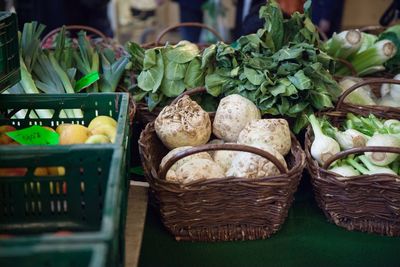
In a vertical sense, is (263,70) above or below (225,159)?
above

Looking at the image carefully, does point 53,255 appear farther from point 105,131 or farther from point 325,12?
point 325,12

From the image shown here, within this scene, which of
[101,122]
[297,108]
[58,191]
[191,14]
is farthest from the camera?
[191,14]

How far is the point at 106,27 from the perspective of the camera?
367cm

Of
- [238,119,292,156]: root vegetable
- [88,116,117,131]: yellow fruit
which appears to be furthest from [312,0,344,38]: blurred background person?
[88,116,117,131]: yellow fruit

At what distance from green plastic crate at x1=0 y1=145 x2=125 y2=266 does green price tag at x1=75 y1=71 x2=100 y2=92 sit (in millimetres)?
723

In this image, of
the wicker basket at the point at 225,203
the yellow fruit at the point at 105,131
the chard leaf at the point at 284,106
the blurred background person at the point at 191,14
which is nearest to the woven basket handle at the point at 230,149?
the wicker basket at the point at 225,203

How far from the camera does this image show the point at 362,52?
6.89 feet

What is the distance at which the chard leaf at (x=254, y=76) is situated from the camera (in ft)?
5.42

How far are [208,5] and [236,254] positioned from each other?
3543 mm

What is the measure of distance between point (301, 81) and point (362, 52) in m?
0.63

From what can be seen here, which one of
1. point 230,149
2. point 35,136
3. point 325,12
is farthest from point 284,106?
point 325,12

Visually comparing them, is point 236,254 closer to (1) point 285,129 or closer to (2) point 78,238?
(1) point 285,129

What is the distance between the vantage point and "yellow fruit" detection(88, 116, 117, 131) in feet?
4.34

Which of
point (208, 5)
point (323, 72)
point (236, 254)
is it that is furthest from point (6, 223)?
point (208, 5)
